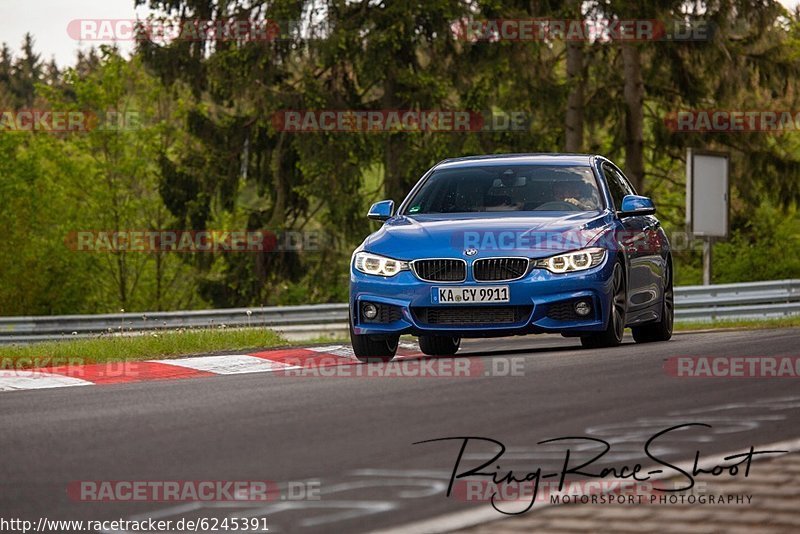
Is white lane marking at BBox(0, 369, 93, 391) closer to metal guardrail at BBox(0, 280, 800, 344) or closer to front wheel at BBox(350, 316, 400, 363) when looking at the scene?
front wheel at BBox(350, 316, 400, 363)

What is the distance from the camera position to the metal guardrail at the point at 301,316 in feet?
84.2

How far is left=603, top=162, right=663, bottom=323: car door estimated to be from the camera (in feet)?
44.0

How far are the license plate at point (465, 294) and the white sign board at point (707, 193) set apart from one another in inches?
598

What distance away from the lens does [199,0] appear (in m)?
39.8

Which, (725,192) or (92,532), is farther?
(725,192)

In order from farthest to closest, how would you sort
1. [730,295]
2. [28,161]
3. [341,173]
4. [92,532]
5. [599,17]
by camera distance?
[28,161]
[341,173]
[599,17]
[730,295]
[92,532]

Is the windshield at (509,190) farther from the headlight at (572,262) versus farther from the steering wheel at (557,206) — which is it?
the headlight at (572,262)

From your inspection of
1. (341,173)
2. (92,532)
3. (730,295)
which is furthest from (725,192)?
(92,532)

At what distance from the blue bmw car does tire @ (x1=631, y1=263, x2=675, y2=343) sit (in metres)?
1.10

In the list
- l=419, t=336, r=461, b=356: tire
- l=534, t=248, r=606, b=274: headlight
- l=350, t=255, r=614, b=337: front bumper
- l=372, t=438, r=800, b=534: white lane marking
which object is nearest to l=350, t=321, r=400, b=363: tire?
l=350, t=255, r=614, b=337: front bumper

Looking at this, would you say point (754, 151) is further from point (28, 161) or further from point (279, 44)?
point (28, 161)

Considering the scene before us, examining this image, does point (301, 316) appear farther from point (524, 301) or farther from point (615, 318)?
point (524, 301)

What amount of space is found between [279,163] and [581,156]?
26981 millimetres

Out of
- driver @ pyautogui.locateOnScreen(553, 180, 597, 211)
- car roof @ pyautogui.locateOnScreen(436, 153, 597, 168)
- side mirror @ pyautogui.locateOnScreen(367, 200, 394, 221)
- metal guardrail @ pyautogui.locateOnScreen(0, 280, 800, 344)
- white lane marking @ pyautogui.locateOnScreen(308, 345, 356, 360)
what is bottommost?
metal guardrail @ pyautogui.locateOnScreen(0, 280, 800, 344)
